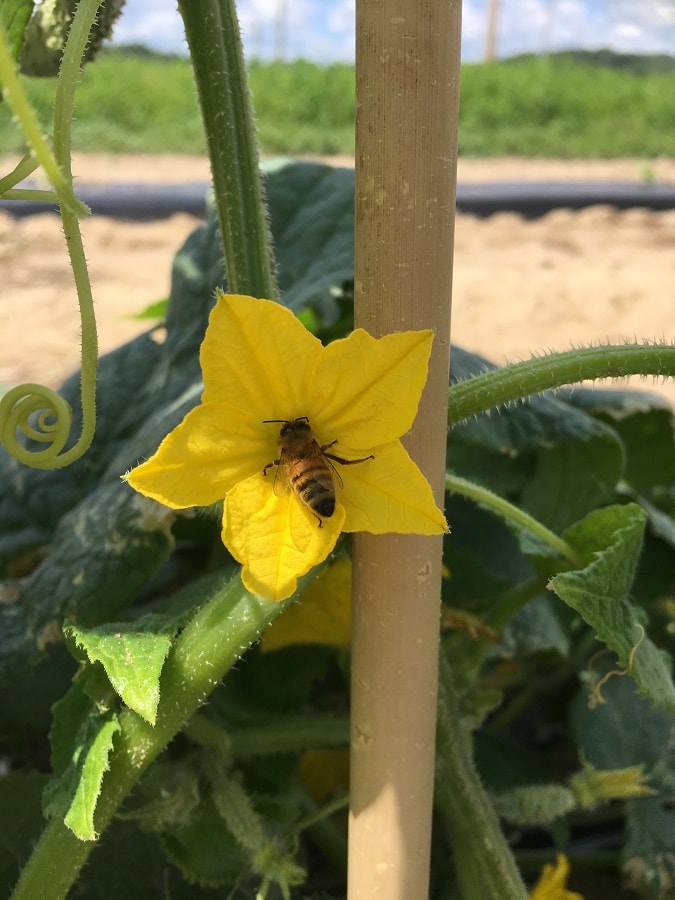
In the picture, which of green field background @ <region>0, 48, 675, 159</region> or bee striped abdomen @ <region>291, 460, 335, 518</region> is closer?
bee striped abdomen @ <region>291, 460, 335, 518</region>

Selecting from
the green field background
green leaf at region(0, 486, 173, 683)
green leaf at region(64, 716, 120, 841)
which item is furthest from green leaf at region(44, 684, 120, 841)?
the green field background

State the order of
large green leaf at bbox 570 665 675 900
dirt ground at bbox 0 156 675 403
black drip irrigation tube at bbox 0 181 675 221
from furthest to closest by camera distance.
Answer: black drip irrigation tube at bbox 0 181 675 221
dirt ground at bbox 0 156 675 403
large green leaf at bbox 570 665 675 900

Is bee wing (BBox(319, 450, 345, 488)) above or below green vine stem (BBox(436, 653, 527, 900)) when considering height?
above

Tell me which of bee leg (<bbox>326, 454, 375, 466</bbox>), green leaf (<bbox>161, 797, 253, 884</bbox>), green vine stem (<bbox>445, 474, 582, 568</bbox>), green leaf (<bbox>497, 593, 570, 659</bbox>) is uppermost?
bee leg (<bbox>326, 454, 375, 466</bbox>)

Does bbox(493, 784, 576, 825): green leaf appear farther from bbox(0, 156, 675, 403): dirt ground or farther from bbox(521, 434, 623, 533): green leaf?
bbox(0, 156, 675, 403): dirt ground

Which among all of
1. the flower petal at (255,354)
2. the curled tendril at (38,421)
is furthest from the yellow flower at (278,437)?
the curled tendril at (38,421)

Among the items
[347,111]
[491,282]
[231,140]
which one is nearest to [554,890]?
[231,140]

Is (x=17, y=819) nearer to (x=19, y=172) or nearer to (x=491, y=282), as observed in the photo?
(x=19, y=172)

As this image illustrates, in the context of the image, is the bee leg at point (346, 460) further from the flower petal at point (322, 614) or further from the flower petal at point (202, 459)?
the flower petal at point (322, 614)

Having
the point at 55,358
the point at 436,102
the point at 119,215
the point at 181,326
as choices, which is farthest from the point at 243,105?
the point at 119,215
